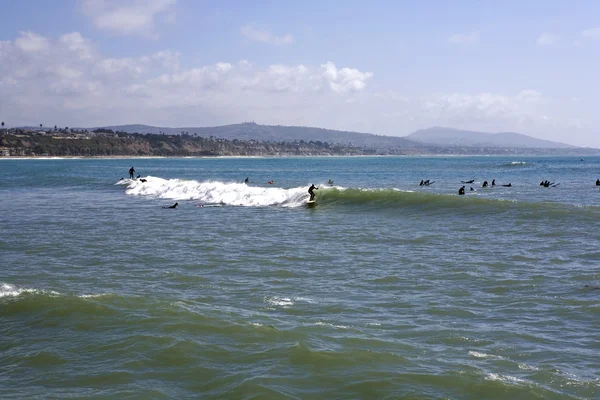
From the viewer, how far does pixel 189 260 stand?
53.0ft

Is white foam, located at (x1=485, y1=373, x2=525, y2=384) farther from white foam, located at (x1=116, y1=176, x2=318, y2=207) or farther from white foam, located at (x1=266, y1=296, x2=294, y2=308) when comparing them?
white foam, located at (x1=116, y1=176, x2=318, y2=207)

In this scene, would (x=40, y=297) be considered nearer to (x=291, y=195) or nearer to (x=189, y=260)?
(x=189, y=260)

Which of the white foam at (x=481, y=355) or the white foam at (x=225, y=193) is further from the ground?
the white foam at (x=225, y=193)

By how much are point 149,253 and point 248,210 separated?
46.9 ft

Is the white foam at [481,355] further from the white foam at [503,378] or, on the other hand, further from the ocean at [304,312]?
the white foam at [503,378]

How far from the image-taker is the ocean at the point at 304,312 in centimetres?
783

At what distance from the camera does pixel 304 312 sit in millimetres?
10922

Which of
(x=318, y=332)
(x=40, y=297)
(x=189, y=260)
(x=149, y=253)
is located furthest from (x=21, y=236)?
(x=318, y=332)

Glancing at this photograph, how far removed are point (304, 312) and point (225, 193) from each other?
98.0ft

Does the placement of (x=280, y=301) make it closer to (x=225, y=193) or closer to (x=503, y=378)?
(x=503, y=378)

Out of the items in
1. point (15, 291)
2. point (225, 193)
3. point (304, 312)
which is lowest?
point (15, 291)

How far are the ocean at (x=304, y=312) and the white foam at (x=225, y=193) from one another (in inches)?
519

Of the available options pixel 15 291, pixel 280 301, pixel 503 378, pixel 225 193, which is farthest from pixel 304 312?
pixel 225 193


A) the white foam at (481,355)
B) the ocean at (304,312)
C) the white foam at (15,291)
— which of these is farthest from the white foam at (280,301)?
the white foam at (15,291)
